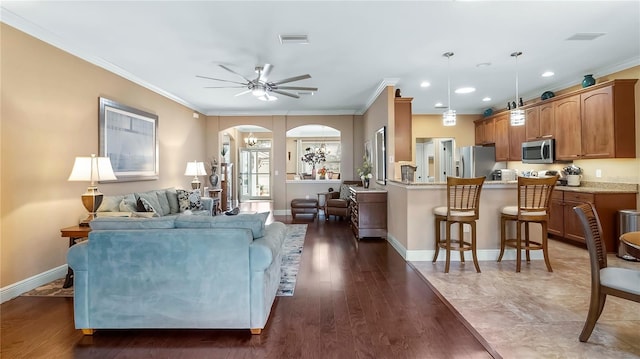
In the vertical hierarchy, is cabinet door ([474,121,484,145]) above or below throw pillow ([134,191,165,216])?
above

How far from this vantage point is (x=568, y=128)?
5.30 m

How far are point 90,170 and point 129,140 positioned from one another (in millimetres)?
1829

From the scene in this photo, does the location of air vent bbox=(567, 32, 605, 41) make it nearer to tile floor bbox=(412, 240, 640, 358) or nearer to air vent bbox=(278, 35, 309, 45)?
tile floor bbox=(412, 240, 640, 358)

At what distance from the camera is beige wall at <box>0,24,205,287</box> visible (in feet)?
10.3

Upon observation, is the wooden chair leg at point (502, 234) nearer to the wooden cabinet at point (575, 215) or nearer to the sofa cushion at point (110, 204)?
the wooden cabinet at point (575, 215)

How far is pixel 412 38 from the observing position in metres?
3.70

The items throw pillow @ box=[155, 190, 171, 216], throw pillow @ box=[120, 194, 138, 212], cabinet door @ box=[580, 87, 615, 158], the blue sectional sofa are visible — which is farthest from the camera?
throw pillow @ box=[155, 190, 171, 216]

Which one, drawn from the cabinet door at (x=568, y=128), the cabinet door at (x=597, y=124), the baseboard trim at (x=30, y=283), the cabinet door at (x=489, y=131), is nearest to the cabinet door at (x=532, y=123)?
the cabinet door at (x=568, y=128)

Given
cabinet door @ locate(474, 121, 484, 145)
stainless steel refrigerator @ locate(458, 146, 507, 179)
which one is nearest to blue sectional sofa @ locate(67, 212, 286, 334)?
stainless steel refrigerator @ locate(458, 146, 507, 179)

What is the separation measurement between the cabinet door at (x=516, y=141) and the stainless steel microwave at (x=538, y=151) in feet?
0.59

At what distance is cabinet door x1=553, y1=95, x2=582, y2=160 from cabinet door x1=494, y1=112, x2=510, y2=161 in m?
1.38

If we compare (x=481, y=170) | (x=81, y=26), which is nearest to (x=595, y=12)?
(x=481, y=170)

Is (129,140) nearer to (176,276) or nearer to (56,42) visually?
(56,42)

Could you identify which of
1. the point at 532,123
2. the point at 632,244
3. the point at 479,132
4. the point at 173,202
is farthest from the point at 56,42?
the point at 479,132
